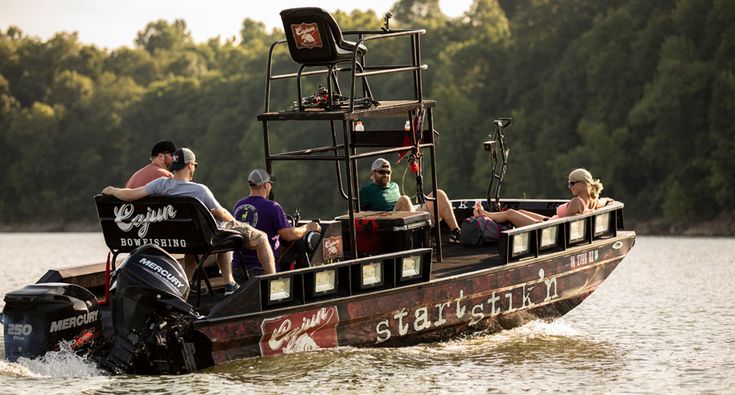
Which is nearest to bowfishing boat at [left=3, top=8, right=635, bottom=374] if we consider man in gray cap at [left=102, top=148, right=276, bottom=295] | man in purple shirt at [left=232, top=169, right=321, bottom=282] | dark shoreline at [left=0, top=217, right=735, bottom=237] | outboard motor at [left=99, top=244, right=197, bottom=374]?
outboard motor at [left=99, top=244, right=197, bottom=374]

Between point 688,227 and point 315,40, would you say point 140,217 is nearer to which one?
point 315,40

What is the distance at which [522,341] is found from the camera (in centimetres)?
1473

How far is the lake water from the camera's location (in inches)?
465

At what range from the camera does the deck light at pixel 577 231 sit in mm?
14789

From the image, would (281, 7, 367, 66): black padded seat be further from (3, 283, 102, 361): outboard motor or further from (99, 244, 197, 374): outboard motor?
(3, 283, 102, 361): outboard motor

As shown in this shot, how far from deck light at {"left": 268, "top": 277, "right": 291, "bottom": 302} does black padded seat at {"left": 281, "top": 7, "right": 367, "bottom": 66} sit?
204cm

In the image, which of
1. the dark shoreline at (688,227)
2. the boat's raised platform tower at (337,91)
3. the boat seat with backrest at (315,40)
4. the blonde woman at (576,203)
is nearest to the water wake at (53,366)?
the boat's raised platform tower at (337,91)

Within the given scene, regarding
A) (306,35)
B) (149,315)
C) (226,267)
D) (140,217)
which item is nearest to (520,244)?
(306,35)

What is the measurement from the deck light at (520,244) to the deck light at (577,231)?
74 centimetres

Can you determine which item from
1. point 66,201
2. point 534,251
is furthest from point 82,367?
point 66,201

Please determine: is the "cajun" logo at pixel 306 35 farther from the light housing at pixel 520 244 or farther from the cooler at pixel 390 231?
the light housing at pixel 520 244

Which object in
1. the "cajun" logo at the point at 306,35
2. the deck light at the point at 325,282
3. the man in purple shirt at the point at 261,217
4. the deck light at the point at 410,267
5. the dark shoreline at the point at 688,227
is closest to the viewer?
the deck light at the point at 325,282

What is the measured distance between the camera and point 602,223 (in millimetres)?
15477

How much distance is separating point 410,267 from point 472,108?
44.2 metres
